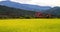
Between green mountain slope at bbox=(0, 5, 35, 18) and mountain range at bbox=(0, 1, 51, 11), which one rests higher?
mountain range at bbox=(0, 1, 51, 11)

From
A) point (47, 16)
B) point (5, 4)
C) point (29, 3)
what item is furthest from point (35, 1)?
point (5, 4)

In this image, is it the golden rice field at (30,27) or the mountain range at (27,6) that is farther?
the mountain range at (27,6)

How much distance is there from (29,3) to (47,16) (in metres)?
0.85

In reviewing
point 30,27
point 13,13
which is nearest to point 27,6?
point 13,13

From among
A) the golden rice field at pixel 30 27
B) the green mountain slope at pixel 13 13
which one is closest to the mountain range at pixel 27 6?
the green mountain slope at pixel 13 13

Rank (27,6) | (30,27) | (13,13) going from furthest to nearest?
(13,13)
(27,6)
(30,27)

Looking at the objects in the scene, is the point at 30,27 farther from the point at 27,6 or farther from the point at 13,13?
the point at 13,13

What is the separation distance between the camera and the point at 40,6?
5.42 metres

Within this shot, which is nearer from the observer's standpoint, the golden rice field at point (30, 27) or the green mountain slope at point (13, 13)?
the golden rice field at point (30, 27)

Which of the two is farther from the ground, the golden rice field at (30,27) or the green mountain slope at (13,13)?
the golden rice field at (30,27)

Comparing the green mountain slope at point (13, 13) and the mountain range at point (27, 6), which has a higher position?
the mountain range at point (27, 6)

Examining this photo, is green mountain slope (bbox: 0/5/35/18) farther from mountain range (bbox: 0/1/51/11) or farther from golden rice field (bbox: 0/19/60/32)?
golden rice field (bbox: 0/19/60/32)

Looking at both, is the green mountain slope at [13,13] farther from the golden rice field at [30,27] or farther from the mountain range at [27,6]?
the golden rice field at [30,27]

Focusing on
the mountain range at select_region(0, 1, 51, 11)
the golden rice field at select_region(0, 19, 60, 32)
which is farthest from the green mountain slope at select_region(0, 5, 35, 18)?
the golden rice field at select_region(0, 19, 60, 32)
